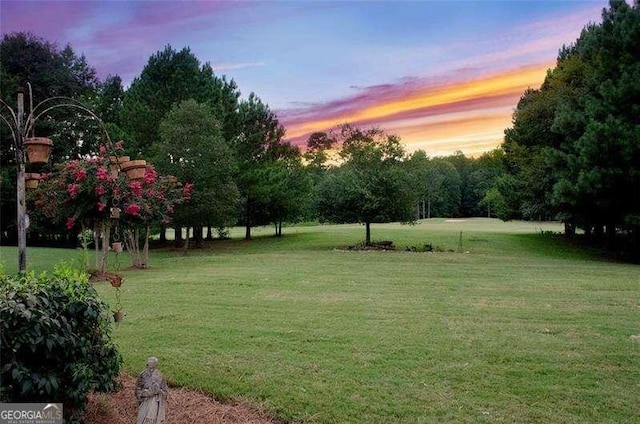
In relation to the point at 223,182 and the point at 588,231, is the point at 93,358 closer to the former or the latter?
the point at 223,182

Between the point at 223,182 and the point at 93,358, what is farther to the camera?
the point at 223,182

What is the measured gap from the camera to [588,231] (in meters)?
23.6

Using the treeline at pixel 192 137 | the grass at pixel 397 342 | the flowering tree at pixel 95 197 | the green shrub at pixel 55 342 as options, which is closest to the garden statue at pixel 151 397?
the green shrub at pixel 55 342

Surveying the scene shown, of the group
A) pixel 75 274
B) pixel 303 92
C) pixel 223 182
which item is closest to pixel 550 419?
pixel 75 274

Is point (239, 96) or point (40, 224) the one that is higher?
point (239, 96)

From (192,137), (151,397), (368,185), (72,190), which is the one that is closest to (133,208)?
(72,190)

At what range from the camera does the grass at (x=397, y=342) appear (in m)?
4.00

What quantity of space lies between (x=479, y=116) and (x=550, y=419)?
17316 millimetres

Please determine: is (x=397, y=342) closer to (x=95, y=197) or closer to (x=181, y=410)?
(x=181, y=410)

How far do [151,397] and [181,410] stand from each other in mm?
687

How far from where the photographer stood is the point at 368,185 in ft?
65.9

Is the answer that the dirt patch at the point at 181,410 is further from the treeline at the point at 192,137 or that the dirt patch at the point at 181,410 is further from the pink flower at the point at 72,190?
the treeline at the point at 192,137

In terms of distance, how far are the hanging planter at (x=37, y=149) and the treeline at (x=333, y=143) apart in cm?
1342

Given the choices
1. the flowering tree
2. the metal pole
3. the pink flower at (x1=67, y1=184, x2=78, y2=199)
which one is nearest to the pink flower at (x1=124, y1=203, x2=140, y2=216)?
the flowering tree
